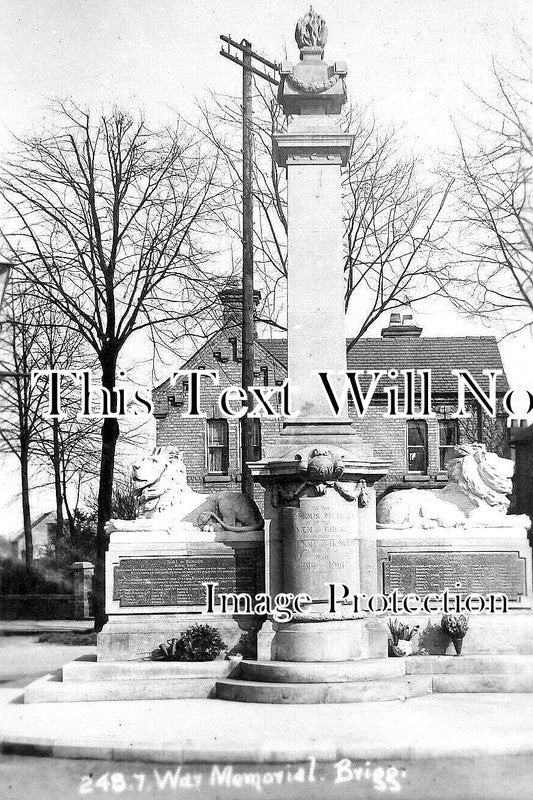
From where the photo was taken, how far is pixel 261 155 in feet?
81.2

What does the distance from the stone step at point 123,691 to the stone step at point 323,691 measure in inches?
18.0

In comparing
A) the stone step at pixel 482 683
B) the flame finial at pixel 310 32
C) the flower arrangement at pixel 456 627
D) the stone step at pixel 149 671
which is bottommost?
the stone step at pixel 482 683

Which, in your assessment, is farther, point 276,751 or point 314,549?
point 314,549

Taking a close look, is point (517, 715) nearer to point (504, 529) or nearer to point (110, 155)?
point (504, 529)

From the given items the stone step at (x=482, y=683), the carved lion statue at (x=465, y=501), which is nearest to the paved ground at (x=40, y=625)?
the carved lion statue at (x=465, y=501)

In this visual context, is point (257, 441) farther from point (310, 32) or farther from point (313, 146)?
point (310, 32)

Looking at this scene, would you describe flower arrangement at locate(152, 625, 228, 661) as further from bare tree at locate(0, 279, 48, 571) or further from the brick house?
the brick house

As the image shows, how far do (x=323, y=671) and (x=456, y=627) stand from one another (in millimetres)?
2145

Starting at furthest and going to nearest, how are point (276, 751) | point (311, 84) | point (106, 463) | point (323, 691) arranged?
point (106, 463)
point (311, 84)
point (323, 691)
point (276, 751)

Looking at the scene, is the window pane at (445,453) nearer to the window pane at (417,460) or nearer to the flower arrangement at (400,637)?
the window pane at (417,460)

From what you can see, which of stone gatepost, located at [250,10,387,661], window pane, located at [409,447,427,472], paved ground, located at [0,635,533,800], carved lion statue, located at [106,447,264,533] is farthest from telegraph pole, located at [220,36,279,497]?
window pane, located at [409,447,427,472]

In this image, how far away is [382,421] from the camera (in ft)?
111

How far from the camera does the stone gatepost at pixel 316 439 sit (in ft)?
43.1

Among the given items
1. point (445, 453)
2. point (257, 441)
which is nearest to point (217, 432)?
point (445, 453)
